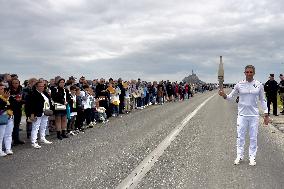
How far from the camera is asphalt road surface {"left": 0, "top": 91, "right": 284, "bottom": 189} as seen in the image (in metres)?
7.73

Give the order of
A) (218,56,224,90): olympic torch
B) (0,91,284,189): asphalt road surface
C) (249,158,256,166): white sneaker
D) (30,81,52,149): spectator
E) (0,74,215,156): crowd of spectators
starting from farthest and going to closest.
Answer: (30,81,52,149): spectator < (0,74,215,156): crowd of spectators < (249,158,256,166): white sneaker < (218,56,224,90): olympic torch < (0,91,284,189): asphalt road surface

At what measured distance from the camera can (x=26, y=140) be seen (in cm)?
1430

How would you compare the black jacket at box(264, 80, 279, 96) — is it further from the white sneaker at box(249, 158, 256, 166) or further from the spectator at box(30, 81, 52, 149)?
the white sneaker at box(249, 158, 256, 166)

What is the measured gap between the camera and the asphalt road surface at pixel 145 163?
25.4ft

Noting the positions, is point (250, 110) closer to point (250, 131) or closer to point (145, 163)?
point (250, 131)

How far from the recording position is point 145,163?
9.45 meters

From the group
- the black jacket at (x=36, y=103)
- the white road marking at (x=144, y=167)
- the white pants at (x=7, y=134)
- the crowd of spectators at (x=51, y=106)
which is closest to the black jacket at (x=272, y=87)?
the crowd of spectators at (x=51, y=106)

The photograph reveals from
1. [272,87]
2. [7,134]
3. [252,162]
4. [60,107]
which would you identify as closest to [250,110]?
[252,162]

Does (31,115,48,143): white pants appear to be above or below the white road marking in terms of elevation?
above

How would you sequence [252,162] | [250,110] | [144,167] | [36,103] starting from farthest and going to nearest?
[36,103]
[250,110]
[252,162]
[144,167]

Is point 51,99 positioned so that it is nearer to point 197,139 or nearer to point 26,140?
point 26,140

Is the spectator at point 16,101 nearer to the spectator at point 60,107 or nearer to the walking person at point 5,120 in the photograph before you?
the walking person at point 5,120

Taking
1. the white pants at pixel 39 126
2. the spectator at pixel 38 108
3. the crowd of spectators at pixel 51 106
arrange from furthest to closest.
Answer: the spectator at pixel 38 108 < the white pants at pixel 39 126 < the crowd of spectators at pixel 51 106

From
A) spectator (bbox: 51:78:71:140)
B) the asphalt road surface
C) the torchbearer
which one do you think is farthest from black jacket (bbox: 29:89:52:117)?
the torchbearer
